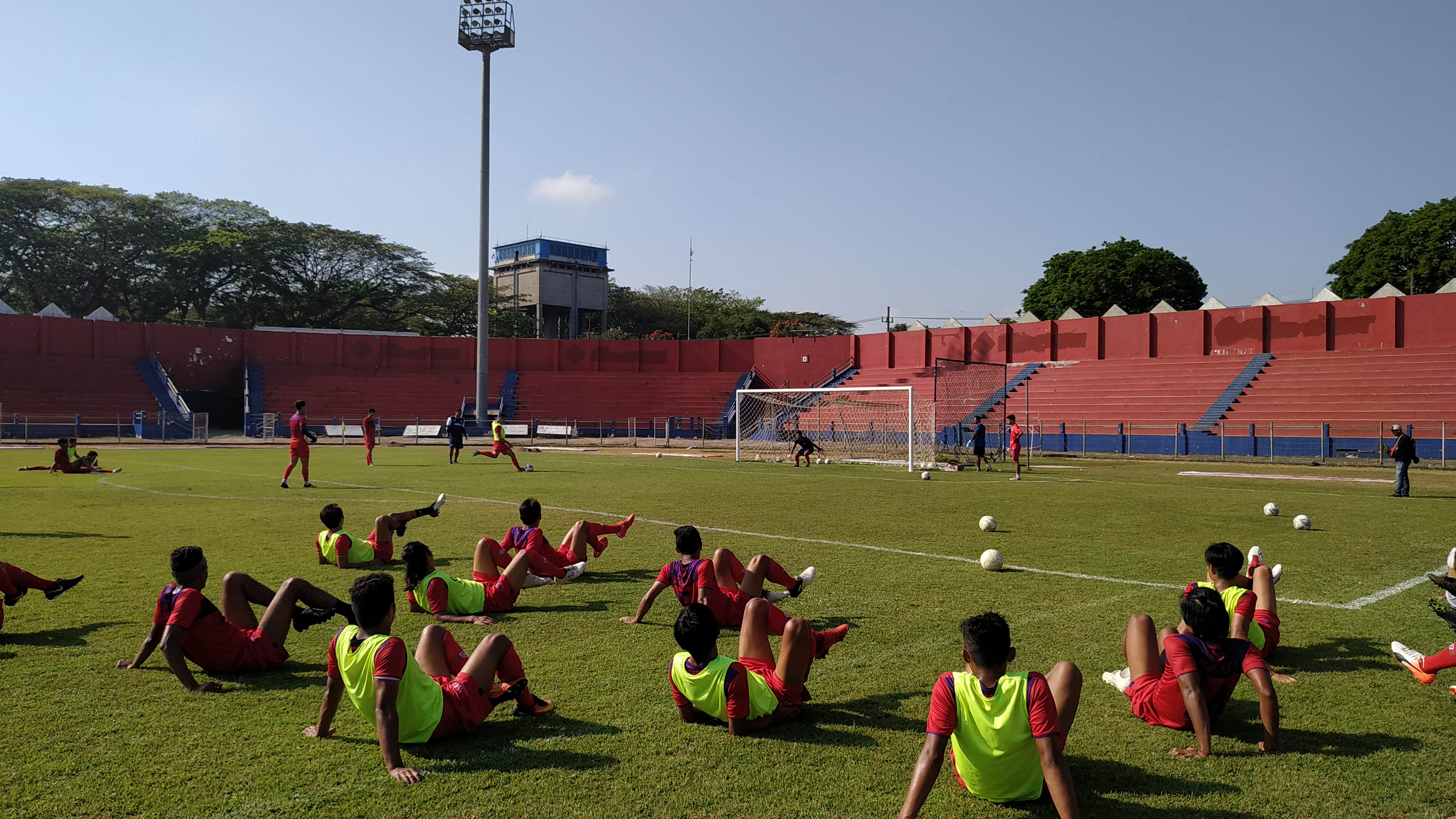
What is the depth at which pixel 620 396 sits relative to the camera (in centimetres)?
5497

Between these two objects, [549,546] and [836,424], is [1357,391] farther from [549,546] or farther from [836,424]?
[549,546]

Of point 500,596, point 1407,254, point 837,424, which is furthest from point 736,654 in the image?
point 1407,254

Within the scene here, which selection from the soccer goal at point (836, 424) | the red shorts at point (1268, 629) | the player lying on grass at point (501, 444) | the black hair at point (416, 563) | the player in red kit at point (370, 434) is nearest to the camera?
the red shorts at point (1268, 629)

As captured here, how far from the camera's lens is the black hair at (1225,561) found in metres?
5.83

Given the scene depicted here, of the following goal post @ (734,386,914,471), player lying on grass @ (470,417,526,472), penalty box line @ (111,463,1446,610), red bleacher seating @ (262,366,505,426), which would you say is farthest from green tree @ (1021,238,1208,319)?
penalty box line @ (111,463,1446,610)

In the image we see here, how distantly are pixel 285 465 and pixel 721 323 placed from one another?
65211 millimetres

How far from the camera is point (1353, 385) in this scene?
34.4 meters

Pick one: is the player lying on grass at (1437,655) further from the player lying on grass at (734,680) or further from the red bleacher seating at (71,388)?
the red bleacher seating at (71,388)

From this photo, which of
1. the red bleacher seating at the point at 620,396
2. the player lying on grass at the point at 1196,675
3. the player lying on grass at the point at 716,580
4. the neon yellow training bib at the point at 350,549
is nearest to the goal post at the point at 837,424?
the red bleacher seating at the point at 620,396

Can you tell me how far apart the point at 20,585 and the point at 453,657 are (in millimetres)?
4485

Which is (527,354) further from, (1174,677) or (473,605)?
(1174,677)

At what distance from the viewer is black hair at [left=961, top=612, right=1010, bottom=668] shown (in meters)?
3.65

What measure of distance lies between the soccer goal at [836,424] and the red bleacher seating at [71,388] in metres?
32.8

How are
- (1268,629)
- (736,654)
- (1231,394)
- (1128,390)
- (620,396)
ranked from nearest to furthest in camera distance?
(1268,629) < (736,654) < (1231,394) < (1128,390) < (620,396)
